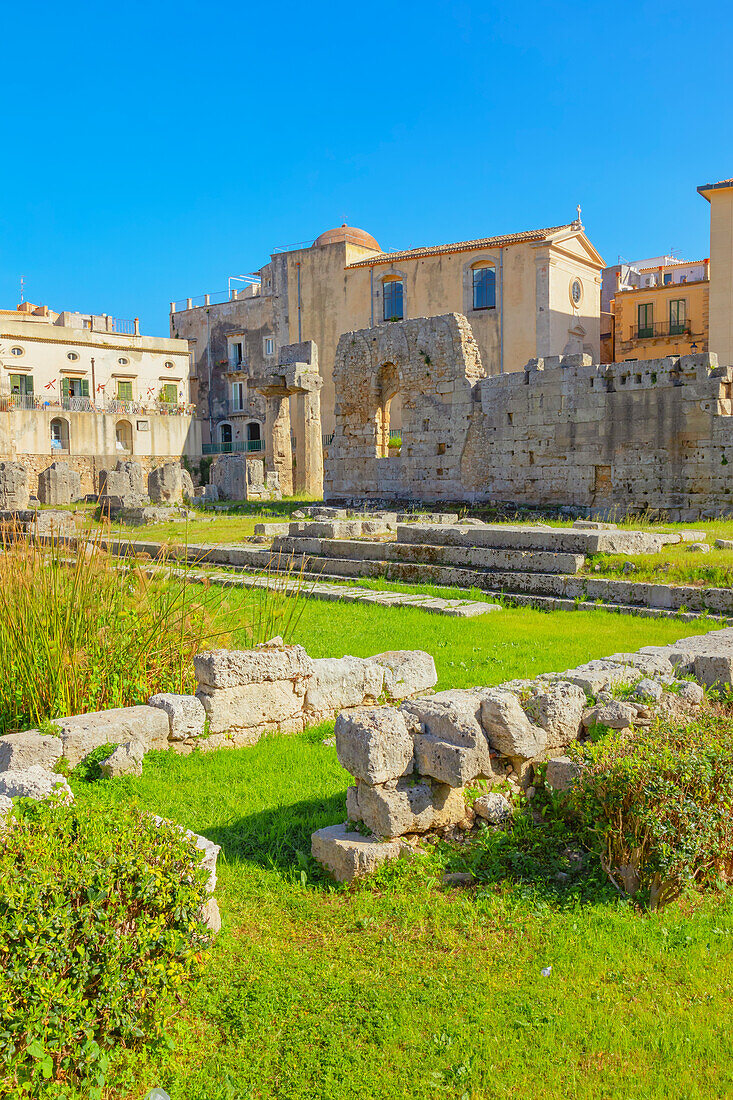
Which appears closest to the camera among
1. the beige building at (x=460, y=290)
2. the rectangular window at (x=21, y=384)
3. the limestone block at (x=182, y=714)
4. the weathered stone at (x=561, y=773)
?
the weathered stone at (x=561, y=773)

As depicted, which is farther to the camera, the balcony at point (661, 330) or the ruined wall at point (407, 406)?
the balcony at point (661, 330)

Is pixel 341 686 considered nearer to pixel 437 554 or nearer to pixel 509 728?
pixel 509 728

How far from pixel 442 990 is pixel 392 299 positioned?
120 feet

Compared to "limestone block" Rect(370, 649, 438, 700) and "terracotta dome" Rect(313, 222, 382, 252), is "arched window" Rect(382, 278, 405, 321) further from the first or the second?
"limestone block" Rect(370, 649, 438, 700)

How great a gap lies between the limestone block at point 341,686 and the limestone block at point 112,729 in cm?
107

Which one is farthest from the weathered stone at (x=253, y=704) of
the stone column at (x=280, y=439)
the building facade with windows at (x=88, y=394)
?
the building facade with windows at (x=88, y=394)

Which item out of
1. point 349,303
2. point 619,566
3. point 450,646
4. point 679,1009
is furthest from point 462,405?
point 349,303

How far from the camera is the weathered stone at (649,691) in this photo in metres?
4.70

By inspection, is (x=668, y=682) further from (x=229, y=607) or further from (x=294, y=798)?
(x=229, y=607)

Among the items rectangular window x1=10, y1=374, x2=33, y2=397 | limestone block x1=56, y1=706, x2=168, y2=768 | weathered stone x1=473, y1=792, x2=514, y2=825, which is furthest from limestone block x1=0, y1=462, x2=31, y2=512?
weathered stone x1=473, y1=792, x2=514, y2=825

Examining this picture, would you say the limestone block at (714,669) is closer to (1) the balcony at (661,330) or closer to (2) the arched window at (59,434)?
(1) the balcony at (661,330)

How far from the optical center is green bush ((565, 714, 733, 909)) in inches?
138

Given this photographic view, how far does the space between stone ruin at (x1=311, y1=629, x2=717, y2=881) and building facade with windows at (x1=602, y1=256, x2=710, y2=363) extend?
3369 cm

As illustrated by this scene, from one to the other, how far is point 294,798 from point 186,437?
41.0 meters
